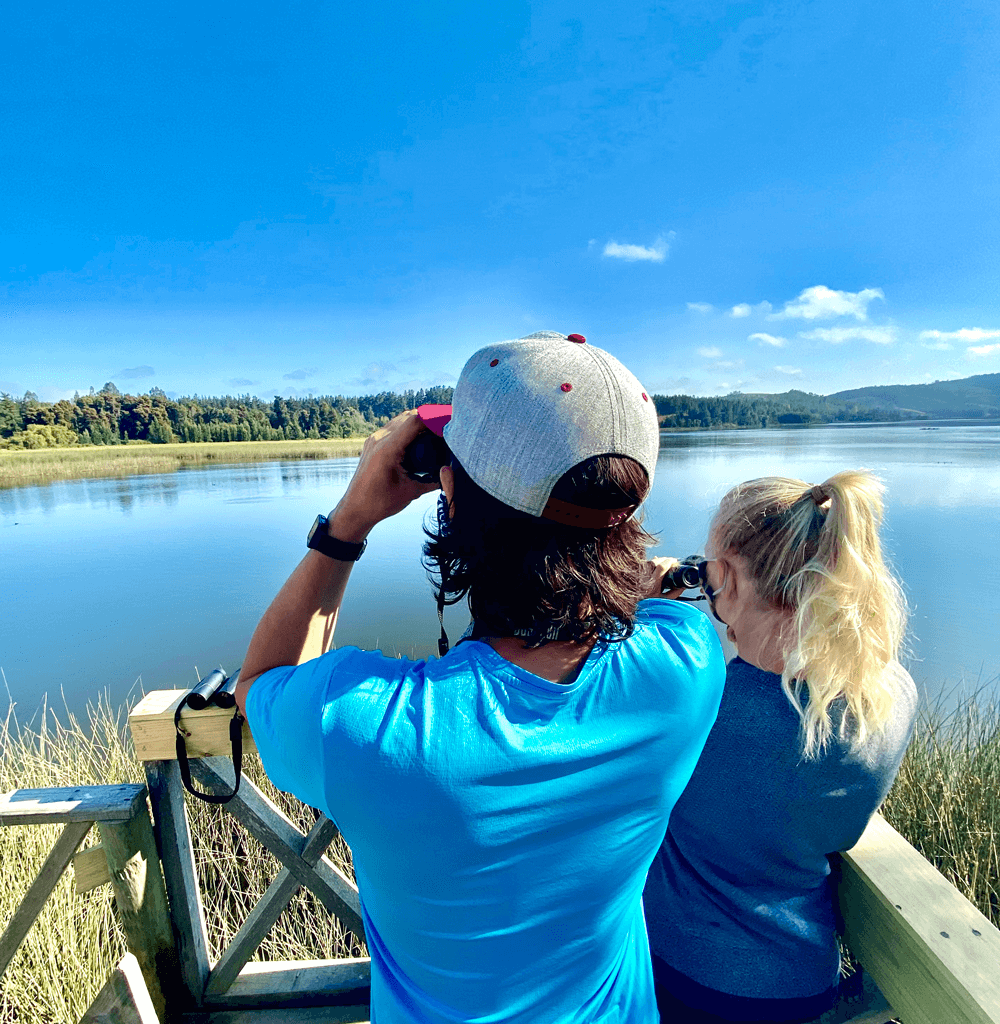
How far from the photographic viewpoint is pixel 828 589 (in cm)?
102

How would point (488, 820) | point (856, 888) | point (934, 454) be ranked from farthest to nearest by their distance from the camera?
point (934, 454), point (856, 888), point (488, 820)

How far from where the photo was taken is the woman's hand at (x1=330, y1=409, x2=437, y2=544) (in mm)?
824

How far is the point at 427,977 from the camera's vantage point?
2.26 feet

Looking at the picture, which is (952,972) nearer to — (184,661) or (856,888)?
(856,888)

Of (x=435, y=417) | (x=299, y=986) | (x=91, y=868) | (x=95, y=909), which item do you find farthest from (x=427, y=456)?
(x=95, y=909)

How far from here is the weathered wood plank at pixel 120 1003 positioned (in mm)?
1110

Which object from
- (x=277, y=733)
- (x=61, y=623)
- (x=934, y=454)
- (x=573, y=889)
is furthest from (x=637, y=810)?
(x=934, y=454)

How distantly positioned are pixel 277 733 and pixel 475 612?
0.85 ft

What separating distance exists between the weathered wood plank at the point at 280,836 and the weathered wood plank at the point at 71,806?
12 cm

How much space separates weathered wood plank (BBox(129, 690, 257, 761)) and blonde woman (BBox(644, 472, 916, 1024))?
2.78 ft

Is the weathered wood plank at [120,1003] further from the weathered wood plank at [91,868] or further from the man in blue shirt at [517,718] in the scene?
the man in blue shirt at [517,718]

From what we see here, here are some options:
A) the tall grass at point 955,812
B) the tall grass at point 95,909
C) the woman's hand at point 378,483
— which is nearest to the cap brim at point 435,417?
the woman's hand at point 378,483

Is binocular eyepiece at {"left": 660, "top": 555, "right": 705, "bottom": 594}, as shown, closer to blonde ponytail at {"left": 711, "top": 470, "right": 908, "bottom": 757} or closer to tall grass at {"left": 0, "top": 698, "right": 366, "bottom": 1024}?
blonde ponytail at {"left": 711, "top": 470, "right": 908, "bottom": 757}

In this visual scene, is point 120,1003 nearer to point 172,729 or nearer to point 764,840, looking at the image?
point 172,729
